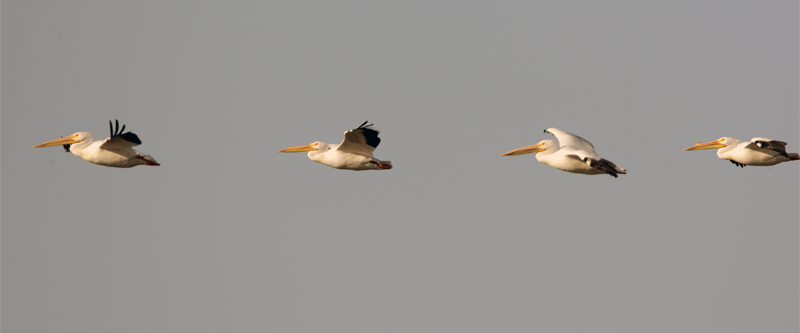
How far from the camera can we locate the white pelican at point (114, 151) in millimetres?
22391

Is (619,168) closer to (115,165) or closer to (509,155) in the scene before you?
(509,155)

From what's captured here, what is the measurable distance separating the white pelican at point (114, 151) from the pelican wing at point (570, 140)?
835 cm

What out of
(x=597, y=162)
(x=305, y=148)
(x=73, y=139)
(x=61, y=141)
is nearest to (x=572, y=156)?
(x=597, y=162)

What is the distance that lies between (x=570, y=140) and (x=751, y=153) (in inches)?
147

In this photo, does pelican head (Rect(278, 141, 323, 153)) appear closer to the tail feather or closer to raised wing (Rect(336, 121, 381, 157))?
raised wing (Rect(336, 121, 381, 157))

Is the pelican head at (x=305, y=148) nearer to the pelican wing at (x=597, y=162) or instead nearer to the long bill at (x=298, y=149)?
the long bill at (x=298, y=149)

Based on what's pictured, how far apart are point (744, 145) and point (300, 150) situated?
936 cm

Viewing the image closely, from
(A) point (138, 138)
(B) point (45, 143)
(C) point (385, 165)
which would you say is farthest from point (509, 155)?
(B) point (45, 143)

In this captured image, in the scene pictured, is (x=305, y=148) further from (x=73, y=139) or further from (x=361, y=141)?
(x=73, y=139)

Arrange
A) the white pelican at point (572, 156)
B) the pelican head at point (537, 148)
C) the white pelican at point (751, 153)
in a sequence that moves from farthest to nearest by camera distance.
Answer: the white pelican at point (751, 153), the pelican head at point (537, 148), the white pelican at point (572, 156)

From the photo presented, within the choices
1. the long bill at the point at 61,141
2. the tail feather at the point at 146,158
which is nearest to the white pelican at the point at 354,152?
the tail feather at the point at 146,158

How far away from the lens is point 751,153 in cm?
2395

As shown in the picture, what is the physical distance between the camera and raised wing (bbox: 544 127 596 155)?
2389 cm

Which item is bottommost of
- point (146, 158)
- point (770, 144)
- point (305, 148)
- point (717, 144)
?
point (146, 158)
